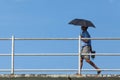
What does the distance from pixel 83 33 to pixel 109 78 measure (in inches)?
56.5

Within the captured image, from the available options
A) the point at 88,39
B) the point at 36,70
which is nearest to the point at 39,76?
the point at 36,70

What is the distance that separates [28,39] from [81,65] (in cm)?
158

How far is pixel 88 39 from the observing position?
2330cm

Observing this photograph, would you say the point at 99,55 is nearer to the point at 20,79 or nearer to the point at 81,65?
the point at 81,65

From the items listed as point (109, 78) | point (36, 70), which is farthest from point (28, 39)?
point (109, 78)

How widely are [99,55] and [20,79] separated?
7.16 ft

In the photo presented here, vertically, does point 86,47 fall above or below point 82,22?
below

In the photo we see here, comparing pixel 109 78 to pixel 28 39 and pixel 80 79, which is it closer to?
pixel 80 79

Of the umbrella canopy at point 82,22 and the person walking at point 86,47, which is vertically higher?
the umbrella canopy at point 82,22

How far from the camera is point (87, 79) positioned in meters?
23.0

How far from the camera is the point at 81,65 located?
23.2 meters

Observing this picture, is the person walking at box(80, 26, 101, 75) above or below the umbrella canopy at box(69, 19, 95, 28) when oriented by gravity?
below

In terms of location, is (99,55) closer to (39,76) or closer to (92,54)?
(92,54)

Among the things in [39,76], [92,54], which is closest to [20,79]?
[39,76]
